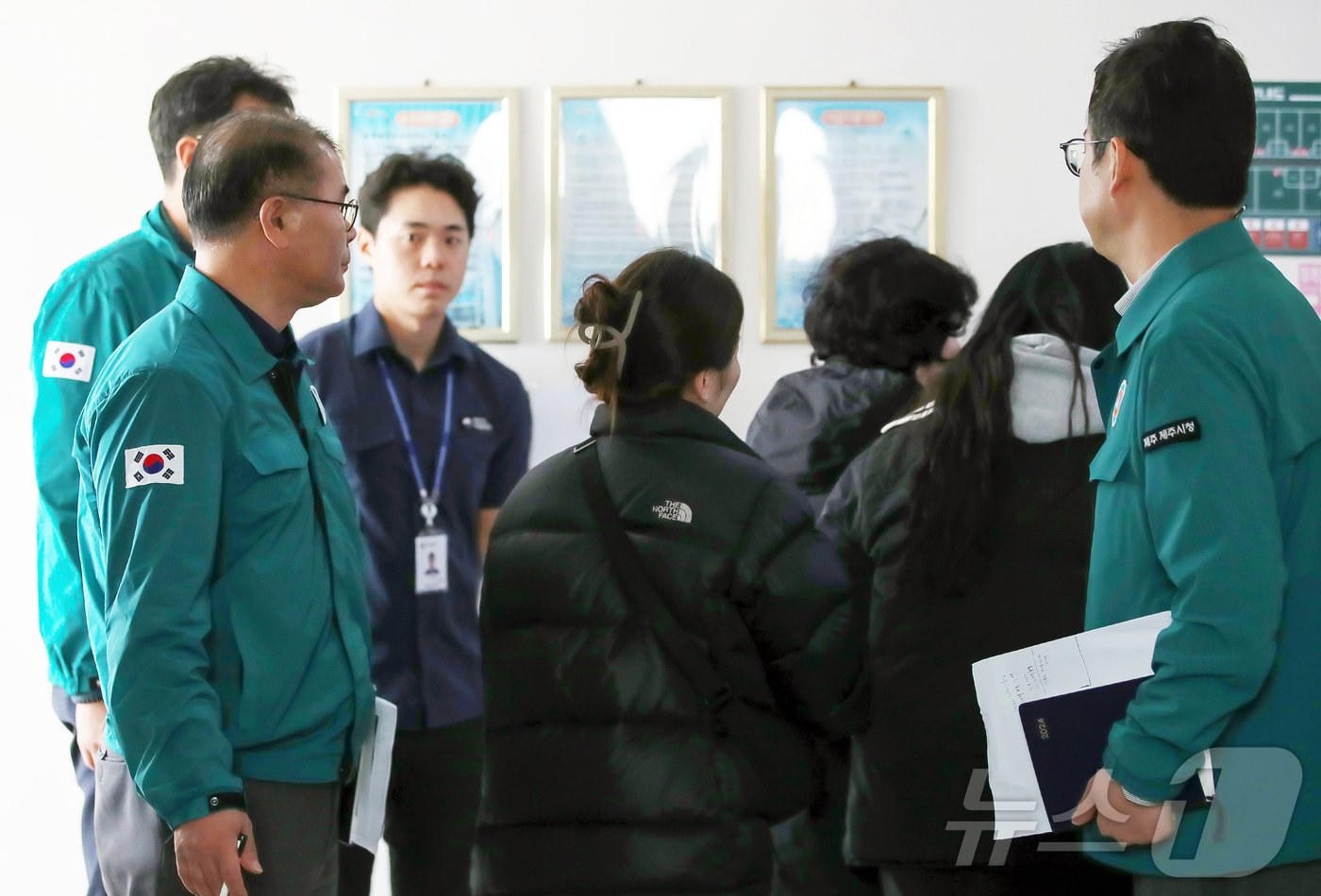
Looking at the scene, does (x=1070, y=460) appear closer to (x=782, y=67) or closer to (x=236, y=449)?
(x=236, y=449)

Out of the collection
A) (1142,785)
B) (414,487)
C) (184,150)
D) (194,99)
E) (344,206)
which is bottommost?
(1142,785)

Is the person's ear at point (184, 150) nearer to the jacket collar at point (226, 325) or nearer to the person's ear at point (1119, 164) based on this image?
the jacket collar at point (226, 325)

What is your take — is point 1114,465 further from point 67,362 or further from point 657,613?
point 67,362

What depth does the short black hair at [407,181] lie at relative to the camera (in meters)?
2.71

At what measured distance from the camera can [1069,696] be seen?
128cm

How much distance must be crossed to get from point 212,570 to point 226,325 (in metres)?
0.31

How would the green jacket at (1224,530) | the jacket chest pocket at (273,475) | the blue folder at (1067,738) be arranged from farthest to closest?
1. the jacket chest pocket at (273,475)
2. the blue folder at (1067,738)
3. the green jacket at (1224,530)

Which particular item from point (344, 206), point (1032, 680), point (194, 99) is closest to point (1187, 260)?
point (1032, 680)

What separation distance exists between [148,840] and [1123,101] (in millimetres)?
1411

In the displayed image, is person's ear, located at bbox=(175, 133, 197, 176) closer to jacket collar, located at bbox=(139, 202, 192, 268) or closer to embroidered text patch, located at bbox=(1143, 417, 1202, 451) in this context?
jacket collar, located at bbox=(139, 202, 192, 268)

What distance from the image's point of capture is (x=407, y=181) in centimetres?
272

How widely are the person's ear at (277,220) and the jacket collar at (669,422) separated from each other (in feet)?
1.61

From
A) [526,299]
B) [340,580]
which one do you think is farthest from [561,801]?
[526,299]

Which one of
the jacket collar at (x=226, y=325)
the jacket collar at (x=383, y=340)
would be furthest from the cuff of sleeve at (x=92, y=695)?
the jacket collar at (x=383, y=340)
